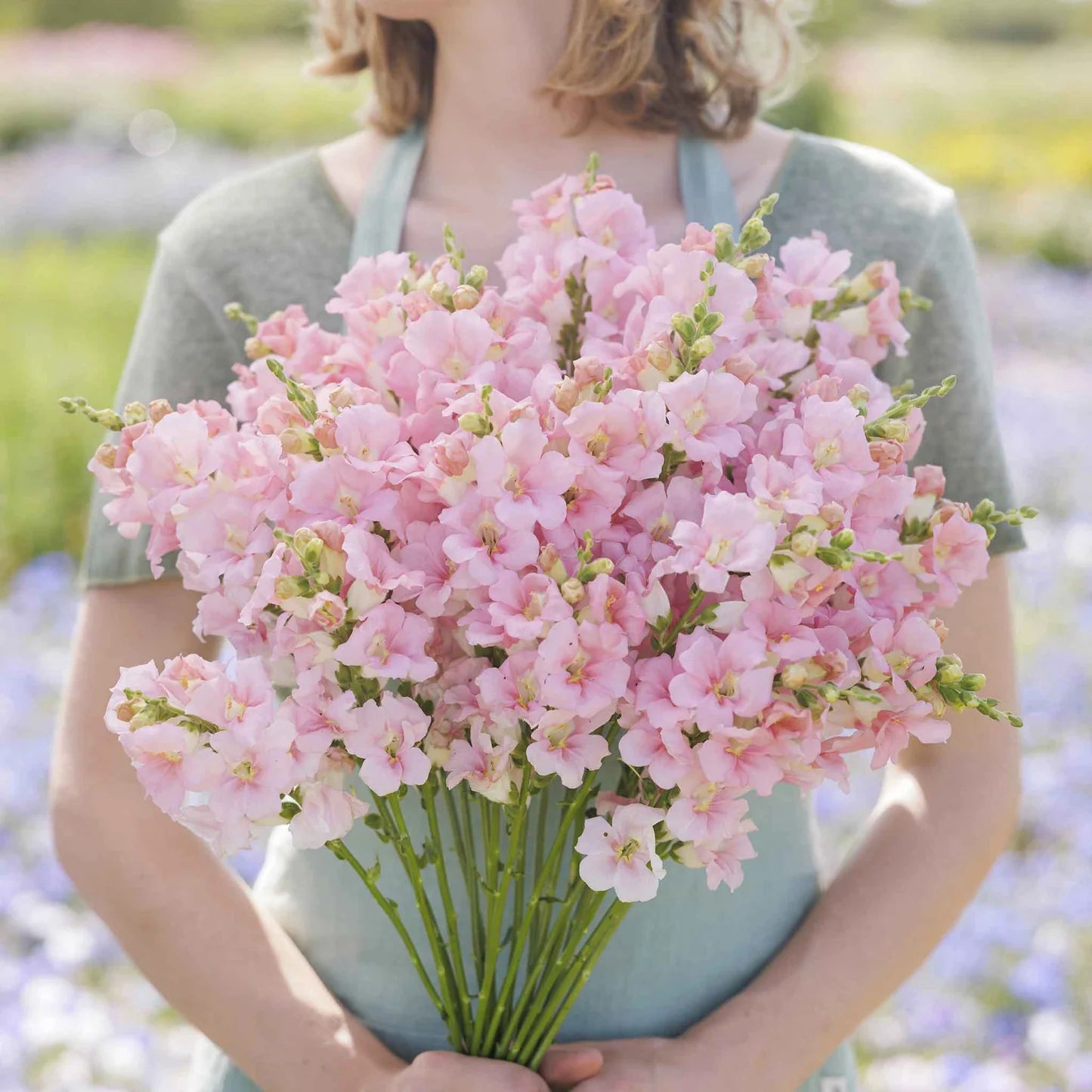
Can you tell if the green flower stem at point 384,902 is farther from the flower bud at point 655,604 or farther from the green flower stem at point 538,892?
the flower bud at point 655,604

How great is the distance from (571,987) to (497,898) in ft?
0.53

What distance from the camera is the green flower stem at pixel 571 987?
90cm

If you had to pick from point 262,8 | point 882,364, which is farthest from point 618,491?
point 262,8

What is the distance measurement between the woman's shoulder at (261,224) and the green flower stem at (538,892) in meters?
0.67

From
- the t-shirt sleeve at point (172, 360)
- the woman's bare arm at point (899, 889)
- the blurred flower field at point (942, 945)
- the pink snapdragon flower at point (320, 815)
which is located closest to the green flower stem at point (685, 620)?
the pink snapdragon flower at point (320, 815)

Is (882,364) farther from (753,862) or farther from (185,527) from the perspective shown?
(185,527)

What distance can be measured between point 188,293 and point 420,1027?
732 millimetres

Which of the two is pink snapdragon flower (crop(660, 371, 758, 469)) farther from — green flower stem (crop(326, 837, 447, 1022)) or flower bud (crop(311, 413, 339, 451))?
green flower stem (crop(326, 837, 447, 1022))

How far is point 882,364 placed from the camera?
125cm

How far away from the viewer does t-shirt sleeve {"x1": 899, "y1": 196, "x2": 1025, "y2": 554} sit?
1234mm

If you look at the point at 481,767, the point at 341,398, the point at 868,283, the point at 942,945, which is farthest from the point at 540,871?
the point at 942,945

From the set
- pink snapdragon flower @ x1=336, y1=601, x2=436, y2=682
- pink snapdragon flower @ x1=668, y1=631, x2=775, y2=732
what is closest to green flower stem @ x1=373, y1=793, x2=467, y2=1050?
pink snapdragon flower @ x1=336, y1=601, x2=436, y2=682

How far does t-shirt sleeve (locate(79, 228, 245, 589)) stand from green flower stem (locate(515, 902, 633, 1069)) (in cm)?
54

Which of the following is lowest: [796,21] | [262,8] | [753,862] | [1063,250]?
[262,8]
